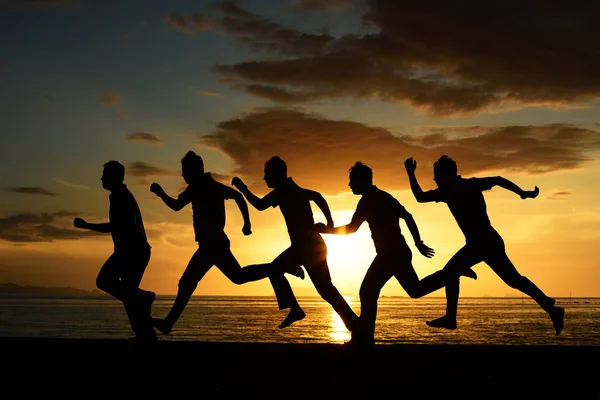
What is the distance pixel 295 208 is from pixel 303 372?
9.18 ft

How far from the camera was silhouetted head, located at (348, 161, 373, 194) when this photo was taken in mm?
9797

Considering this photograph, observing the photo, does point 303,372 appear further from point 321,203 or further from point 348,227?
point 321,203

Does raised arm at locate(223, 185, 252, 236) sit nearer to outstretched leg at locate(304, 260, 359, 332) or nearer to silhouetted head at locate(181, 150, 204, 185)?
silhouetted head at locate(181, 150, 204, 185)

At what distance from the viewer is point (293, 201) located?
9.92m

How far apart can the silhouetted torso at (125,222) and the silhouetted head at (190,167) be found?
3.05 feet

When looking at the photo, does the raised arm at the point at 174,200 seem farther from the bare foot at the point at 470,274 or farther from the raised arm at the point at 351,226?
the bare foot at the point at 470,274

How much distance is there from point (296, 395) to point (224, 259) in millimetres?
3586

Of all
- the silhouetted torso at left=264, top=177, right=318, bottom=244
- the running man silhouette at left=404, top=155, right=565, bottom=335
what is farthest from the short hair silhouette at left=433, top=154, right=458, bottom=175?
the silhouetted torso at left=264, top=177, right=318, bottom=244

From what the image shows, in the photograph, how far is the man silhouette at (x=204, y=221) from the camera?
33.4 feet

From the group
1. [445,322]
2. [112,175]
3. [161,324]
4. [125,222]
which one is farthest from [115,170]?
[445,322]

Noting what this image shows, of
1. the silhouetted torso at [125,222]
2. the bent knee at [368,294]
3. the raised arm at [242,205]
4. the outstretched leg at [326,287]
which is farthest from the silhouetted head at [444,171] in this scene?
the silhouetted torso at [125,222]

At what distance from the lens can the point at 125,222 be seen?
10.4m

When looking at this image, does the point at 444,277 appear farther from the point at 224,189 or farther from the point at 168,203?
the point at 168,203

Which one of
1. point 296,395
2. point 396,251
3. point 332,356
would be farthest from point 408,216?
point 296,395
